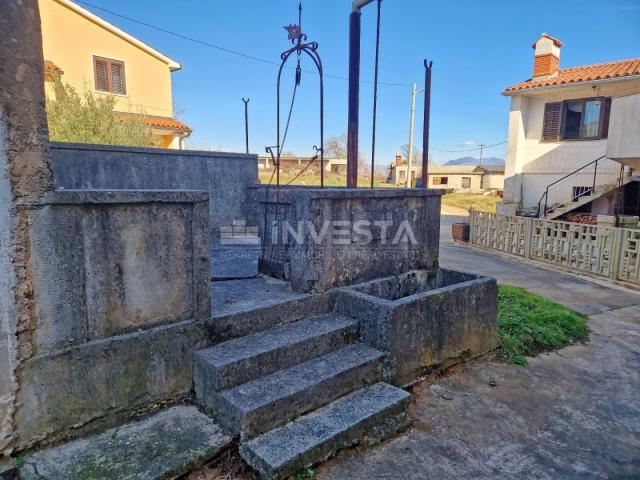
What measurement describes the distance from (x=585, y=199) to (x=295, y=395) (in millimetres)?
14462

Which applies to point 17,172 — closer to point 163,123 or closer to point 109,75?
point 163,123

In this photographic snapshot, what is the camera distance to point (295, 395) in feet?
8.94

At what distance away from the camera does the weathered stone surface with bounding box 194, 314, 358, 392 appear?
2738 mm

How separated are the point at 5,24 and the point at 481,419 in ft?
13.2

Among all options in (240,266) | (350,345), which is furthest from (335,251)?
(240,266)

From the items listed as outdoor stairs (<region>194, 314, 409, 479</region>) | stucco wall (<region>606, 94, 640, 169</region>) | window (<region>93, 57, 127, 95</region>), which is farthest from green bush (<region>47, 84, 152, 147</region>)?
stucco wall (<region>606, 94, 640, 169</region>)

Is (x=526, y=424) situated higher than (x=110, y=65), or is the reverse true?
(x=110, y=65)

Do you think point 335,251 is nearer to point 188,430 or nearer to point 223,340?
point 223,340

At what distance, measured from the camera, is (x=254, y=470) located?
7.85ft

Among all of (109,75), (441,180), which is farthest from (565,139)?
(441,180)

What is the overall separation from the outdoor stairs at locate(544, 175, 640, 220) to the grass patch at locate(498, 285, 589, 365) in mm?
9367

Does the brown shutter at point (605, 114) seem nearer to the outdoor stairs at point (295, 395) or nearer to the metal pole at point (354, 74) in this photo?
the metal pole at point (354, 74)

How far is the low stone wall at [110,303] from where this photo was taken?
2287mm

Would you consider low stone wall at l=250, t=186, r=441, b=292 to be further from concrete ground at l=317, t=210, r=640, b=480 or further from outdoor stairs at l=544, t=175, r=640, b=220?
outdoor stairs at l=544, t=175, r=640, b=220
